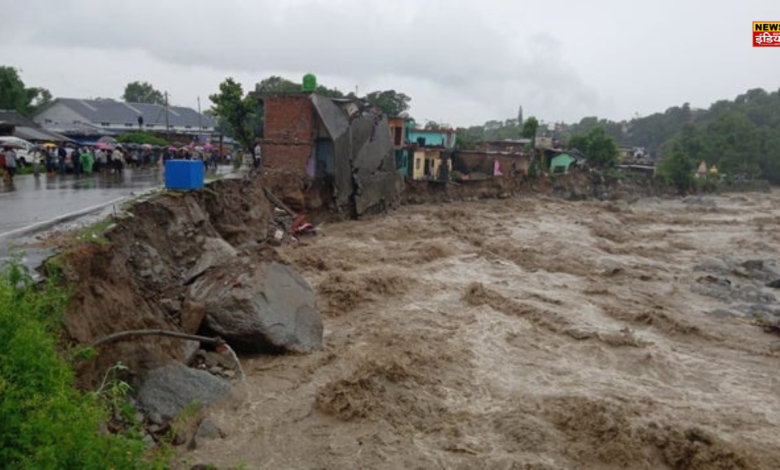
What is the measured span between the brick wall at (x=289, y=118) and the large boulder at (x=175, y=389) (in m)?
18.0

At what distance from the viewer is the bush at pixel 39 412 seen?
4.44 meters

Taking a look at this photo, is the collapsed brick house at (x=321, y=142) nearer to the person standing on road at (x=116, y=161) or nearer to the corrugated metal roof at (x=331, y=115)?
the corrugated metal roof at (x=331, y=115)

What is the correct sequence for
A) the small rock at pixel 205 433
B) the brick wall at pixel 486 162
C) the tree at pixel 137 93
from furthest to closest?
the tree at pixel 137 93 < the brick wall at pixel 486 162 < the small rock at pixel 205 433

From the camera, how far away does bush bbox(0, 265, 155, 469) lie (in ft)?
14.6

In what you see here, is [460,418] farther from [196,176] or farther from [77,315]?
[196,176]

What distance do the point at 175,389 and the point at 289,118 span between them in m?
19.1

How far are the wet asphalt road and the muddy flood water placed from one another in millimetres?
5138

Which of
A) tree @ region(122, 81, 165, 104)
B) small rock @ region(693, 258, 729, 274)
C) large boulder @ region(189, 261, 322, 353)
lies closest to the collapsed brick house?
large boulder @ region(189, 261, 322, 353)

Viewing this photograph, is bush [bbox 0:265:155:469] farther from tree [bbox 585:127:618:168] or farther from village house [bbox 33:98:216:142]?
tree [bbox 585:127:618:168]

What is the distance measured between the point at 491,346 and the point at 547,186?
40.6 meters

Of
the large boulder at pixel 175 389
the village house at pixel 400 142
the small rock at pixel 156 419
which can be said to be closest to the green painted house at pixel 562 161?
the village house at pixel 400 142

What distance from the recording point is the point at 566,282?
19219 mm

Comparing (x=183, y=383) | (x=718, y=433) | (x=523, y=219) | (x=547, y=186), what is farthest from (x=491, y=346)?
(x=547, y=186)

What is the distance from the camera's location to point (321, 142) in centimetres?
2627
